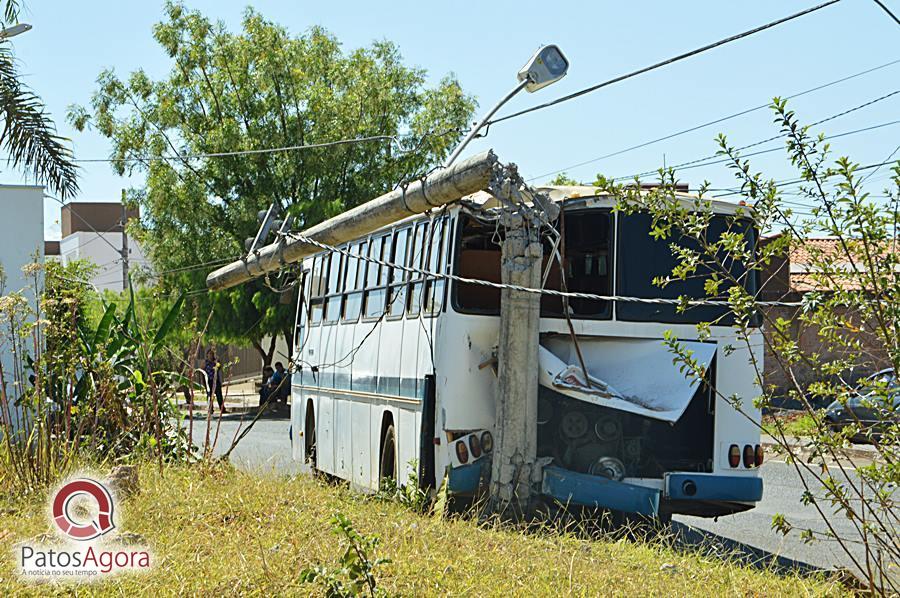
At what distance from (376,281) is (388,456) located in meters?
2.06

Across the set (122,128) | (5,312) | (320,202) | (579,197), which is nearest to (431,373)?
(579,197)

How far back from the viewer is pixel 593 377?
417 inches

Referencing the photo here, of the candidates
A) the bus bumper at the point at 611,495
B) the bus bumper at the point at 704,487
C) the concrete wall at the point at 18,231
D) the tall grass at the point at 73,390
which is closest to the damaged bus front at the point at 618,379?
the bus bumper at the point at 704,487

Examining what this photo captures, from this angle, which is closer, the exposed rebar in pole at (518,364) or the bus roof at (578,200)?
the exposed rebar in pole at (518,364)

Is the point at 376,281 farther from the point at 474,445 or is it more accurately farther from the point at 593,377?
the point at 593,377

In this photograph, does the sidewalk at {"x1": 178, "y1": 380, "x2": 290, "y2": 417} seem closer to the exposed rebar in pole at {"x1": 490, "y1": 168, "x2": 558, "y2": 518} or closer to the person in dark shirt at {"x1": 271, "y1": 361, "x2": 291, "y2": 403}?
the person in dark shirt at {"x1": 271, "y1": 361, "x2": 291, "y2": 403}

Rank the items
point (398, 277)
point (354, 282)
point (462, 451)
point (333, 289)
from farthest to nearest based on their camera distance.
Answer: point (333, 289) < point (354, 282) < point (398, 277) < point (462, 451)

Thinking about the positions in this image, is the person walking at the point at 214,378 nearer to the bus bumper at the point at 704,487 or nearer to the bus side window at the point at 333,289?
the bus side window at the point at 333,289

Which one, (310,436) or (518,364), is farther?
(310,436)

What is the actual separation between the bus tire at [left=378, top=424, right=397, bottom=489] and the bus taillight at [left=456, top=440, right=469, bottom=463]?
1547 millimetres

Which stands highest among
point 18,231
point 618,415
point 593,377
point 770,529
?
point 18,231

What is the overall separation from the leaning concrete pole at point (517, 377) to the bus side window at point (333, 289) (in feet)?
16.2

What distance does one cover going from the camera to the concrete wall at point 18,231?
14.4 m

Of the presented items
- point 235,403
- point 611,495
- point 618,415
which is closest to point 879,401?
point 611,495
